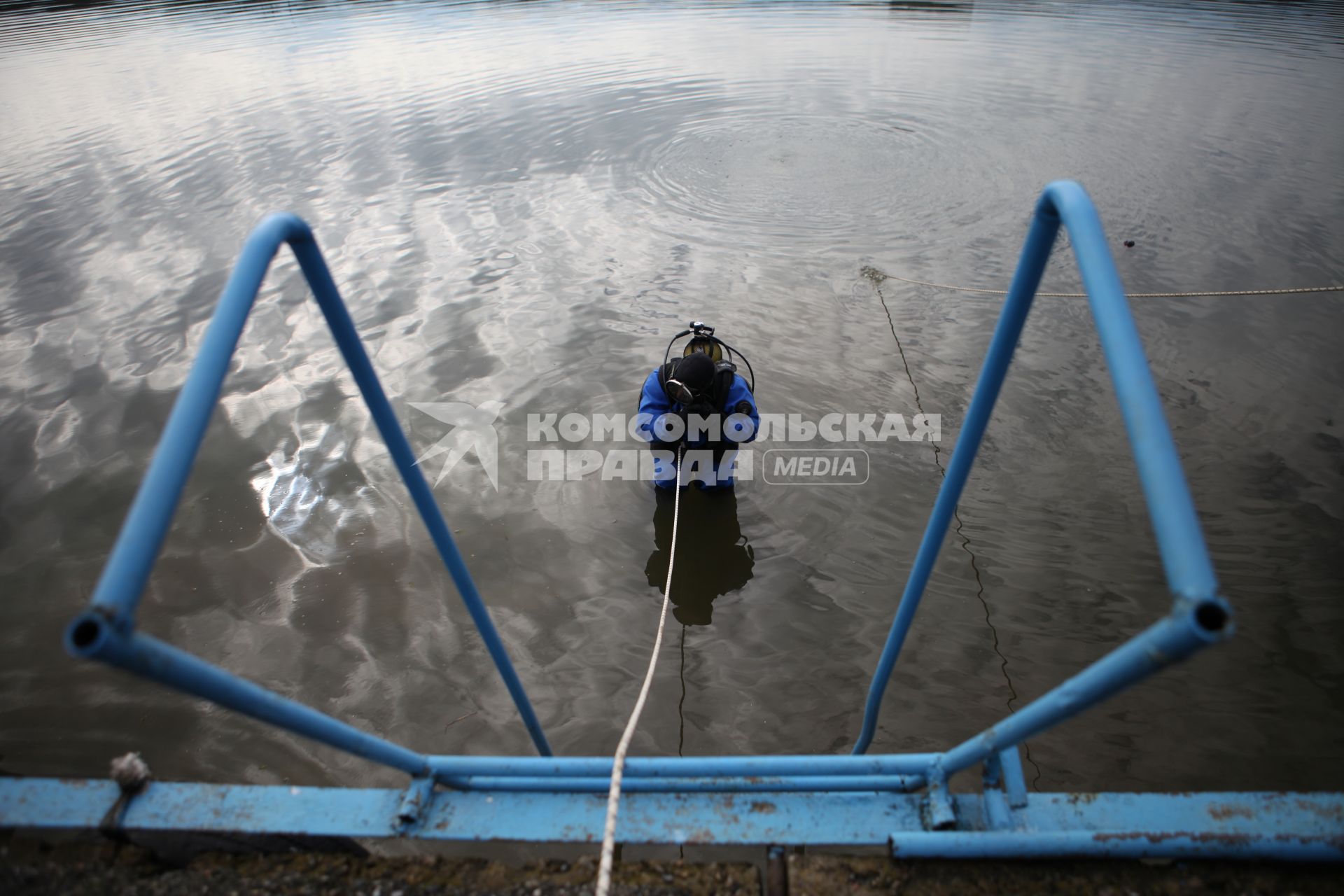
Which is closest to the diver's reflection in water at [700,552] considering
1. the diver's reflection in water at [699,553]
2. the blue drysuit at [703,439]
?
the diver's reflection in water at [699,553]

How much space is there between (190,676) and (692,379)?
3.55m

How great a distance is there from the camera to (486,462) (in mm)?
5582

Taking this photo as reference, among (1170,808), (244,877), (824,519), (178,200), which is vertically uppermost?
(1170,808)

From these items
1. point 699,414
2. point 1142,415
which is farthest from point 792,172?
point 1142,415

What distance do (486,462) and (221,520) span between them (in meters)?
1.80

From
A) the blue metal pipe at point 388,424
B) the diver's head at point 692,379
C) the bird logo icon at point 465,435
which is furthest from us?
the bird logo icon at point 465,435

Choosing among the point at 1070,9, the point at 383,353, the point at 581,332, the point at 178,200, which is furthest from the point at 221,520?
the point at 1070,9

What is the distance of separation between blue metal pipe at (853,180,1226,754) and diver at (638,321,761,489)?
8.51 ft

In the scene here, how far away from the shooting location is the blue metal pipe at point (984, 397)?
1466mm

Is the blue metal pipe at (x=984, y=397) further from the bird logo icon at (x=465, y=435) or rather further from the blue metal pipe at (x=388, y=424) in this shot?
the bird logo icon at (x=465, y=435)

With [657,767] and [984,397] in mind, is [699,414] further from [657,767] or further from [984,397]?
[984,397]

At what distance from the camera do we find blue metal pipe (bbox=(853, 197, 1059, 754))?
1.47 metres

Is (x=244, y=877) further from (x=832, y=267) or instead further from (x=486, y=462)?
(x=832, y=267)

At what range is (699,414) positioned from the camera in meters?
4.53
